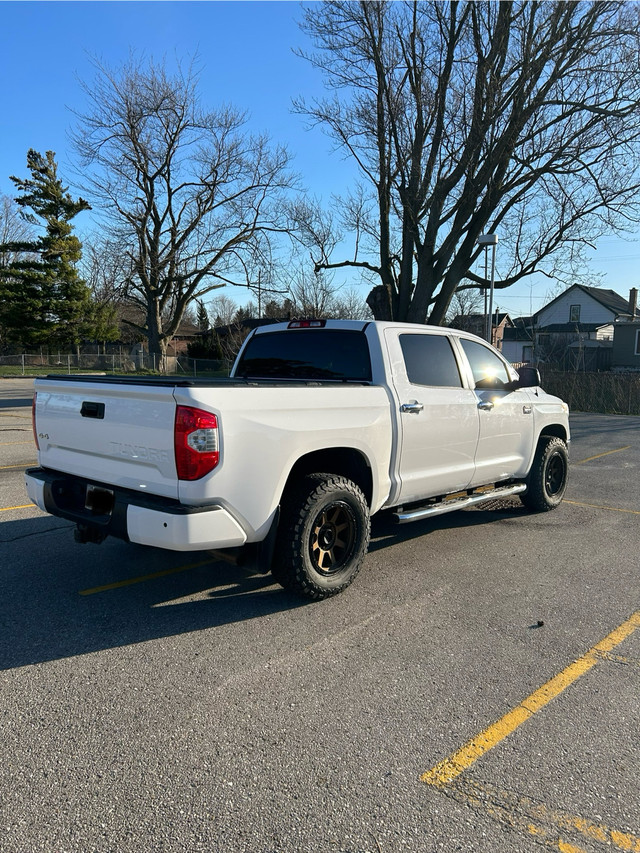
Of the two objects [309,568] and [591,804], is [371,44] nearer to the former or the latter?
[309,568]

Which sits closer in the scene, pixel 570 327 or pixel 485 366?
pixel 485 366

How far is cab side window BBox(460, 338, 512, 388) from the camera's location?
5.86 m

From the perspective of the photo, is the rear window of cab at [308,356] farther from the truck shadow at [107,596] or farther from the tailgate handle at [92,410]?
the tailgate handle at [92,410]

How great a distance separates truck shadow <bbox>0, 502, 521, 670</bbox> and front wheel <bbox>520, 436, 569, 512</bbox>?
2.10 meters

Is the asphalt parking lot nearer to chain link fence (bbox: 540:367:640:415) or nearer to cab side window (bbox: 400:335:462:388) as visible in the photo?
cab side window (bbox: 400:335:462:388)

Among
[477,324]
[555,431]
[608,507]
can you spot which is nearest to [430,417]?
[555,431]

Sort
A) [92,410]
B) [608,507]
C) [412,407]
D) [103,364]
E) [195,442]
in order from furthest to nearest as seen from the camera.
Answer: [103,364], [608,507], [412,407], [92,410], [195,442]

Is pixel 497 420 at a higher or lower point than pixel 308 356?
lower

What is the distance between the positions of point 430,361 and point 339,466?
54.1 inches

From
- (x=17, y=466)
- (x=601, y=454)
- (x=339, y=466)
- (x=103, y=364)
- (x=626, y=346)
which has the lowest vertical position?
(x=601, y=454)

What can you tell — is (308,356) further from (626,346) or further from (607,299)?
(607,299)

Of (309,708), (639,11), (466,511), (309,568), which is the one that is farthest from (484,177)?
(309,708)

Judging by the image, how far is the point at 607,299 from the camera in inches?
2175

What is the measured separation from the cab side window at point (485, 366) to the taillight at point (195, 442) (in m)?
3.11
